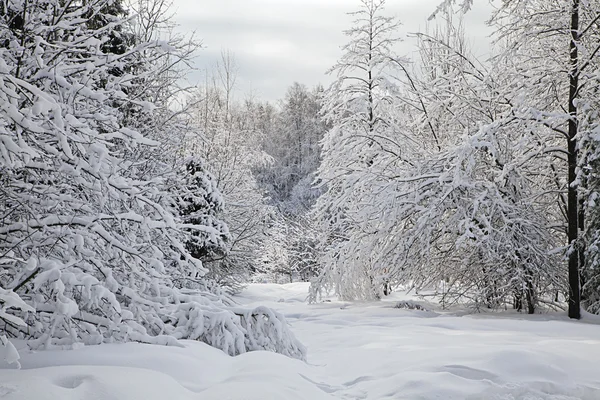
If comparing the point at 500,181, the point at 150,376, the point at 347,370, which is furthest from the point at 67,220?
the point at 500,181

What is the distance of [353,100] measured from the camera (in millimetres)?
11375

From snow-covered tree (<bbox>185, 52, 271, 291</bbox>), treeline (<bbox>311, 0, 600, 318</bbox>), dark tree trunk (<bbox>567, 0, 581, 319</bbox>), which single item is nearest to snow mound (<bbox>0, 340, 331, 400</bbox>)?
treeline (<bbox>311, 0, 600, 318</bbox>)

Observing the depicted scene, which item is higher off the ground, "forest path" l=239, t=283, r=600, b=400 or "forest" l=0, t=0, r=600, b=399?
"forest" l=0, t=0, r=600, b=399

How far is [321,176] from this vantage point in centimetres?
1008

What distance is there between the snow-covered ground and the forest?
33 centimetres

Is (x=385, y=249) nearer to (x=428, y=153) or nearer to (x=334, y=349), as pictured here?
(x=428, y=153)

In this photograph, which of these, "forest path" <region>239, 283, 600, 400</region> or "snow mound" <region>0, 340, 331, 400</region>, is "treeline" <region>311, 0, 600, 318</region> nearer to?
"forest path" <region>239, 283, 600, 400</region>

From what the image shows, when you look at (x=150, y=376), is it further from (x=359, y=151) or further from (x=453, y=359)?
(x=359, y=151)

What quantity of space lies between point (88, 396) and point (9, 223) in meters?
1.78

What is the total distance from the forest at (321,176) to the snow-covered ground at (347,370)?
13.0 inches

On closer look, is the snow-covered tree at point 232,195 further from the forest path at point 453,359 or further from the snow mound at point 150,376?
the snow mound at point 150,376

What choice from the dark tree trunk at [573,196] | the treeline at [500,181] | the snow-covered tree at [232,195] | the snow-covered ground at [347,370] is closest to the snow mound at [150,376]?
the snow-covered ground at [347,370]

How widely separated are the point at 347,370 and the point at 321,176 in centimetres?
621

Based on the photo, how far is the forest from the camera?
323 centimetres
